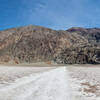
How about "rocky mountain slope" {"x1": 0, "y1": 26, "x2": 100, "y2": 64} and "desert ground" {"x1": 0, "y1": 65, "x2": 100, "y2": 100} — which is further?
"rocky mountain slope" {"x1": 0, "y1": 26, "x2": 100, "y2": 64}

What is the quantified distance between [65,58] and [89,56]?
736 inches

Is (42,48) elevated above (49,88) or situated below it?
above

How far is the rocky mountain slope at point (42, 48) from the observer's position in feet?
315

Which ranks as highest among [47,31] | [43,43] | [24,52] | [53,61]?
[47,31]

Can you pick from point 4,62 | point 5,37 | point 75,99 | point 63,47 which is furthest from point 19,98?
point 5,37

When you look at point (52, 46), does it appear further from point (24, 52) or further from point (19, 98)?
point (19, 98)

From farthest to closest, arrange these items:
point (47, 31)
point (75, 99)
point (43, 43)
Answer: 1. point (47, 31)
2. point (43, 43)
3. point (75, 99)

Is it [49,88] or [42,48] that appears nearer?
[49,88]

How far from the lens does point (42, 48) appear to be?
337ft

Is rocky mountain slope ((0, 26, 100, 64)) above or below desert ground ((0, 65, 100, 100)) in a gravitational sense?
above

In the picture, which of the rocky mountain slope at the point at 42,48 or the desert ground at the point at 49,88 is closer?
the desert ground at the point at 49,88

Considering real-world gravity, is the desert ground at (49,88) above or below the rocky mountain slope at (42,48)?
below

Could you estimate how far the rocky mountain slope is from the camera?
9588 cm

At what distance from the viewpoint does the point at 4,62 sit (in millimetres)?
88625
